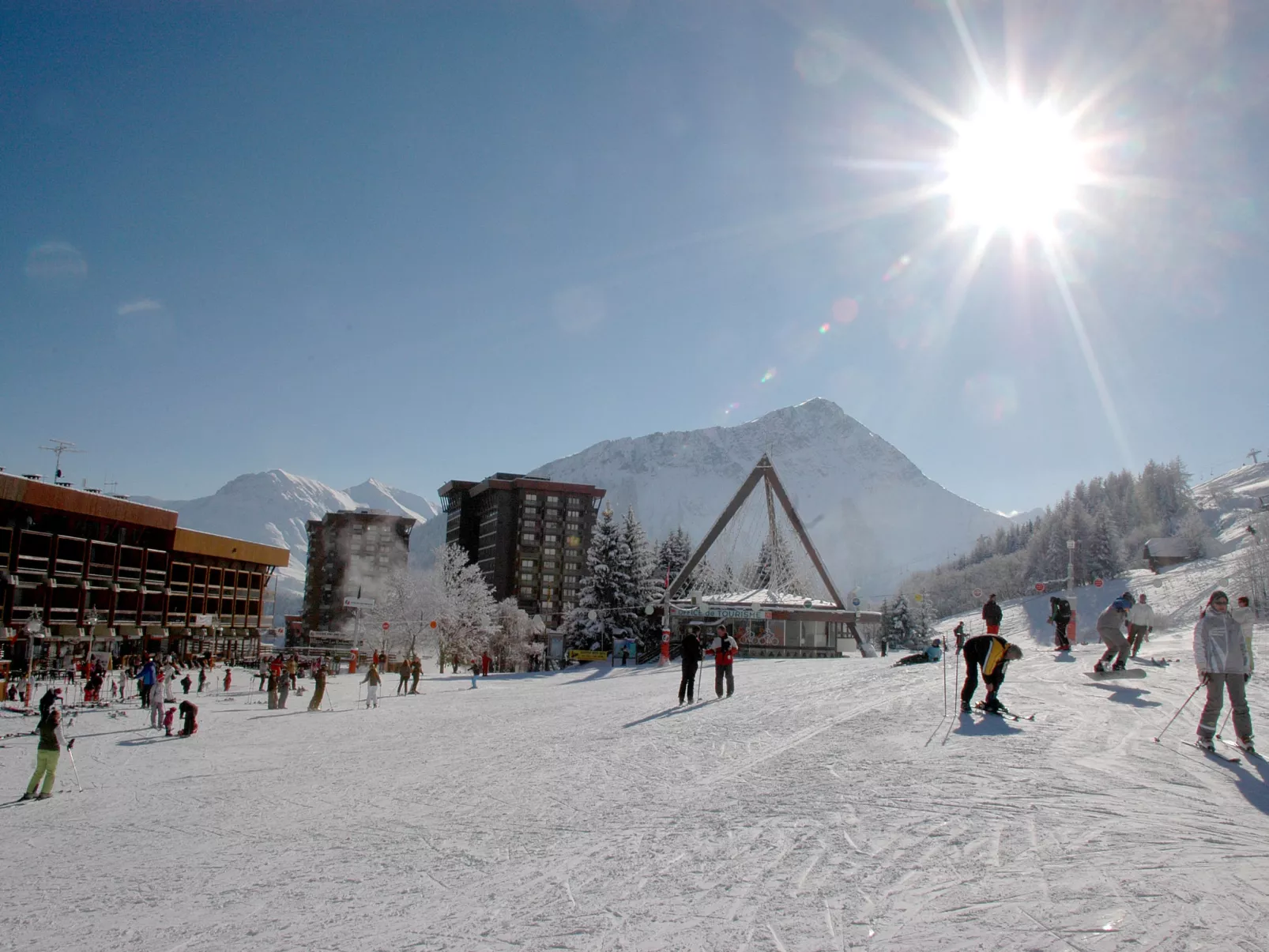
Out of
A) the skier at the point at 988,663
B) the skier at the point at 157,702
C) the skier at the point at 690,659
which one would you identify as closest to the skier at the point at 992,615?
the skier at the point at 988,663

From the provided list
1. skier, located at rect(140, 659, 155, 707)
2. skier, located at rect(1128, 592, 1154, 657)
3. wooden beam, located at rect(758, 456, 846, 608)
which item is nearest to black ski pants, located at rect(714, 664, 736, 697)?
skier, located at rect(1128, 592, 1154, 657)

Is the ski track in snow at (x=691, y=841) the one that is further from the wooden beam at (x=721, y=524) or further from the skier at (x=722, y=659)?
the wooden beam at (x=721, y=524)

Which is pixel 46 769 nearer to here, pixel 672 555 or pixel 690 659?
pixel 690 659

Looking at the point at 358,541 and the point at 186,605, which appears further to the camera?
the point at 358,541

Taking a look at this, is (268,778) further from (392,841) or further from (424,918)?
(424,918)

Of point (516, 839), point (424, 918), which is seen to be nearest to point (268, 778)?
point (516, 839)

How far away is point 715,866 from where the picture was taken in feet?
21.4

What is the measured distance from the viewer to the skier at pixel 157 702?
18594 millimetres

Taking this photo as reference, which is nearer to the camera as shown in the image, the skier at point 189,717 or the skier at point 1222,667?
the skier at point 1222,667

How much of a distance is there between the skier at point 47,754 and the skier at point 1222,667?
48.2 feet

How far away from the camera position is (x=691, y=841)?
23.8 feet

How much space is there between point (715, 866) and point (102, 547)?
71395mm

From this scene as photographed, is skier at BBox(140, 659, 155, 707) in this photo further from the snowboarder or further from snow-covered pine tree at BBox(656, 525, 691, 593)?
snow-covered pine tree at BBox(656, 525, 691, 593)

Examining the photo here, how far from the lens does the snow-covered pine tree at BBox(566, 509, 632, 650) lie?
4531cm
